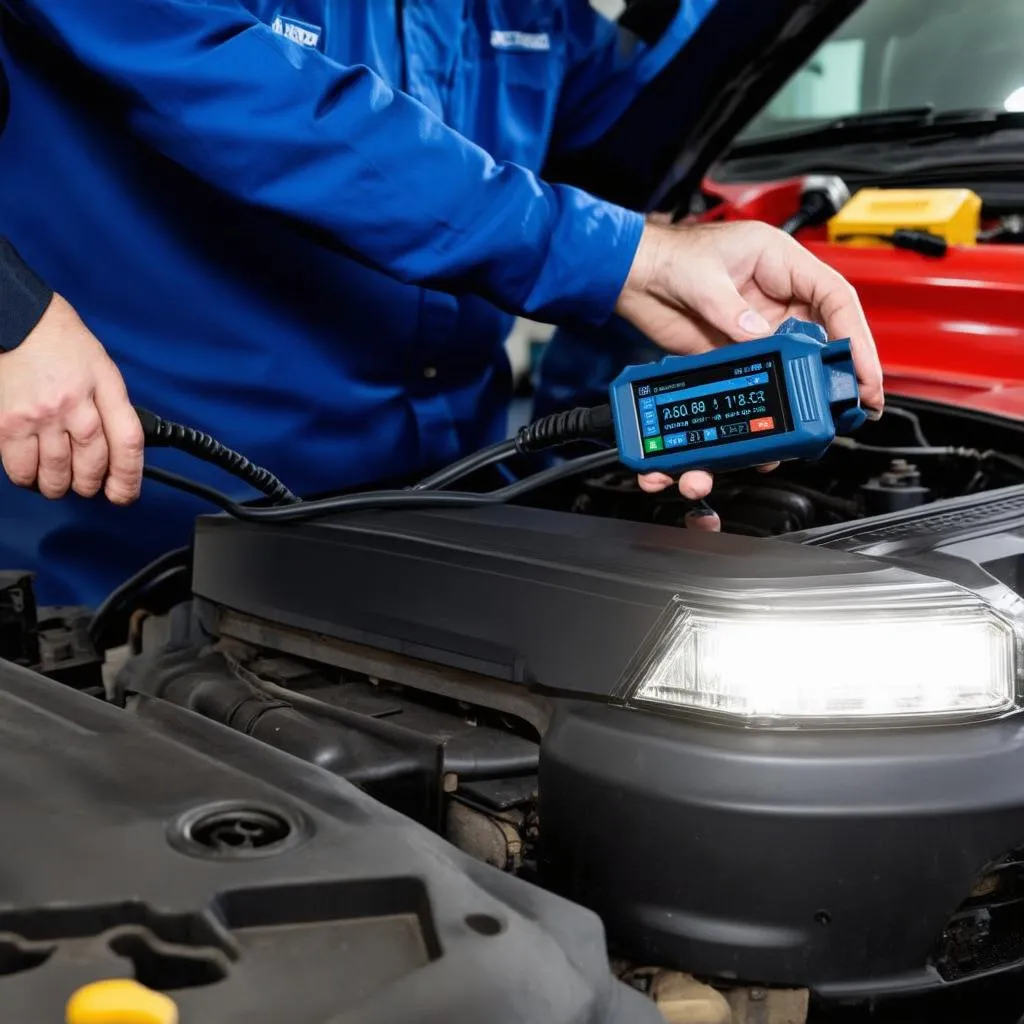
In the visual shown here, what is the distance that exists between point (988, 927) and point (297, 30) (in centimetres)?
111

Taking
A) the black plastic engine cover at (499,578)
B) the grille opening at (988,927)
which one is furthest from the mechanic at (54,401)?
the grille opening at (988,927)

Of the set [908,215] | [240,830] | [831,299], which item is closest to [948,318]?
[908,215]

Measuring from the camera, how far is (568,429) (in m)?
1.09

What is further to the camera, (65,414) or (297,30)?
(297,30)

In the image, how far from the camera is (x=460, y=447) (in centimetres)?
164

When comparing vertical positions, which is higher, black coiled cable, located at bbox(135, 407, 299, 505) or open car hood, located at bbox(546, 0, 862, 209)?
open car hood, located at bbox(546, 0, 862, 209)

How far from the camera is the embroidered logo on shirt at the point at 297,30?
1271 millimetres

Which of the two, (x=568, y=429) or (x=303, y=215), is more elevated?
(x=303, y=215)

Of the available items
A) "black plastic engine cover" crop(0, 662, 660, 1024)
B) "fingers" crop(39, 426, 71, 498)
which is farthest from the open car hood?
"black plastic engine cover" crop(0, 662, 660, 1024)

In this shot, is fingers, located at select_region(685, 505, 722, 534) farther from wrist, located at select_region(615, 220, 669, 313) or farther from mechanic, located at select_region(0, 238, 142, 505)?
mechanic, located at select_region(0, 238, 142, 505)

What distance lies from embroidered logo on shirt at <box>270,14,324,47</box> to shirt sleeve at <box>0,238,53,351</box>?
18.8 inches

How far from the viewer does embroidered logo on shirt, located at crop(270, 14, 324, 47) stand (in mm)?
1271

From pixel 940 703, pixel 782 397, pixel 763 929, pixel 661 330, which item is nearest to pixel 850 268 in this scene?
pixel 661 330

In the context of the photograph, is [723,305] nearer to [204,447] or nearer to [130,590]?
[204,447]
